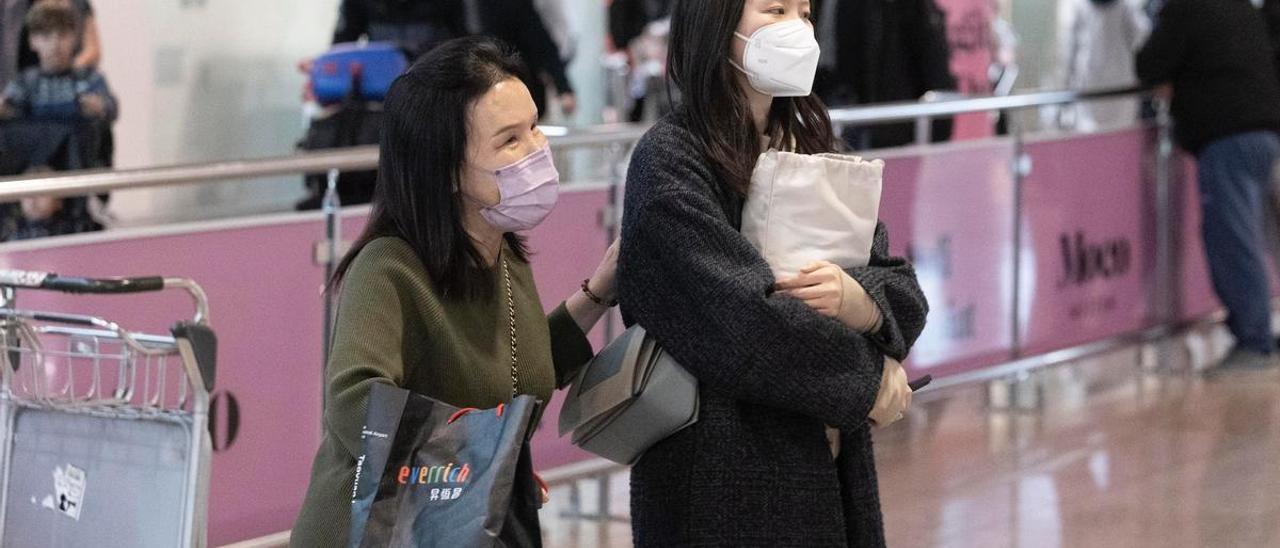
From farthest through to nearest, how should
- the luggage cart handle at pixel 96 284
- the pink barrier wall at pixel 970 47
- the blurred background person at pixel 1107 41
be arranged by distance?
the blurred background person at pixel 1107 41, the pink barrier wall at pixel 970 47, the luggage cart handle at pixel 96 284

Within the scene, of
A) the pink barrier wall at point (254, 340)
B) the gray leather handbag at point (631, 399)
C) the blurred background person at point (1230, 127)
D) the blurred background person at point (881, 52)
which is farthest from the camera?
the blurred background person at point (881, 52)

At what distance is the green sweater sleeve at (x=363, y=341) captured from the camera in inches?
95.3

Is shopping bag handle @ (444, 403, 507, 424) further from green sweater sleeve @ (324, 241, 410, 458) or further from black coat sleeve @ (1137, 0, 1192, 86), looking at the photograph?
black coat sleeve @ (1137, 0, 1192, 86)

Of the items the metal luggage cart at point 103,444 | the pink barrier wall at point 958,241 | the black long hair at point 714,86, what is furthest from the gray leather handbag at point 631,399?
the pink barrier wall at point 958,241

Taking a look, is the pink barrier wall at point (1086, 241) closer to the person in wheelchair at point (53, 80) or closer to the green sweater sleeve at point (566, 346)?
the person in wheelchair at point (53, 80)

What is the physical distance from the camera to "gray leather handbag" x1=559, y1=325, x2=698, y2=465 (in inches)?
111

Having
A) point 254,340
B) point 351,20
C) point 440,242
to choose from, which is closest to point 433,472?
point 440,242

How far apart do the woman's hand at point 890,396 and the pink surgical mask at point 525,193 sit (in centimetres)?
60

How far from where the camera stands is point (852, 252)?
9.37 ft

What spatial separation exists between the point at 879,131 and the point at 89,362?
4.33 metres

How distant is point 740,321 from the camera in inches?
108

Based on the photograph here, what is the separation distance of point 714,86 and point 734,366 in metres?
0.44

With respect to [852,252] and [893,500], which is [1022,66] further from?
[852,252]

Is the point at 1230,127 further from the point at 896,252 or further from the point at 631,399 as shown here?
the point at 631,399
